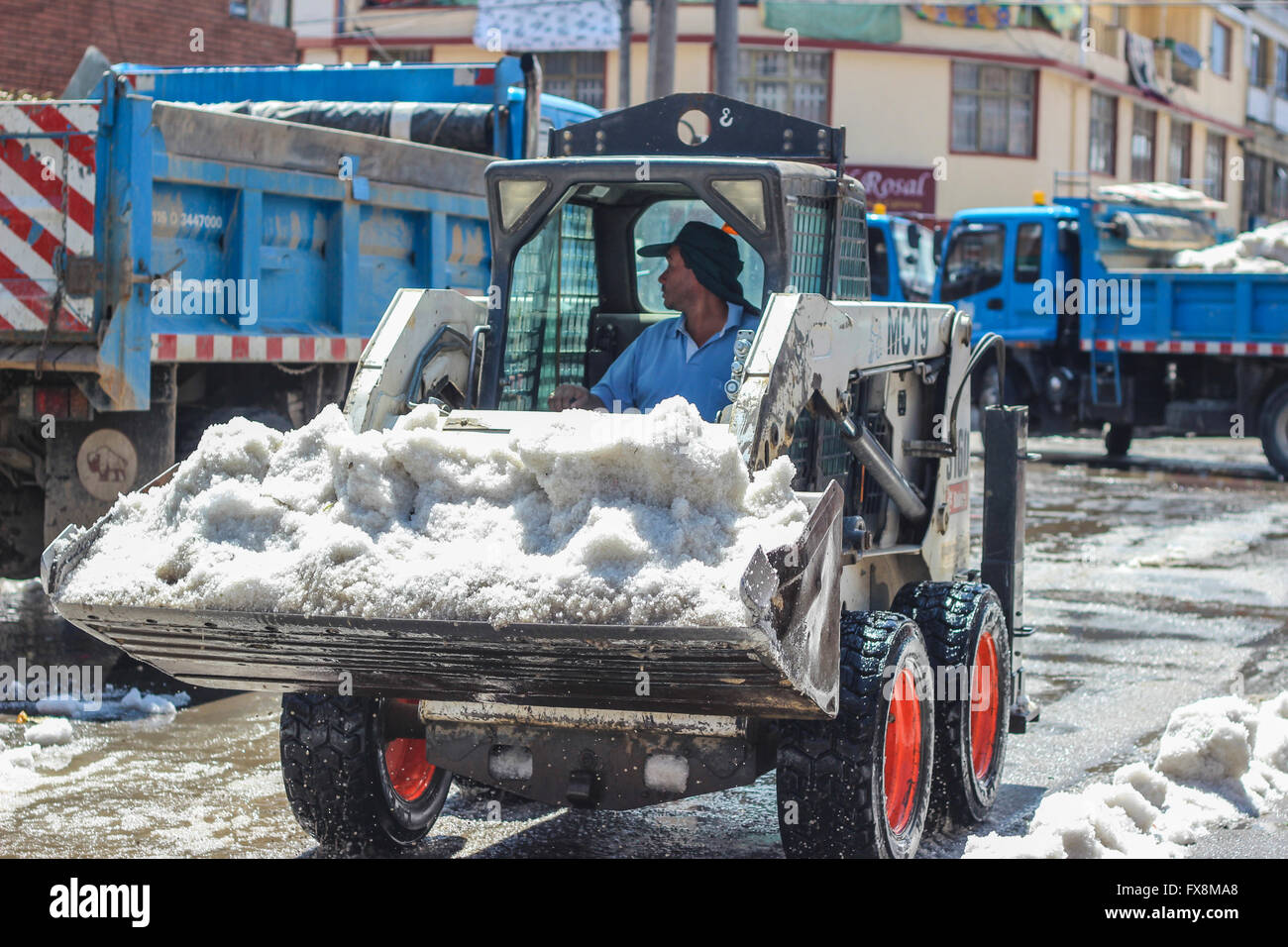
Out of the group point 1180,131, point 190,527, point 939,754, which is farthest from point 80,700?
point 1180,131

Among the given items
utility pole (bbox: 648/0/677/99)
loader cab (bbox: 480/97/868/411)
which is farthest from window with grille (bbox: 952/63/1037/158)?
loader cab (bbox: 480/97/868/411)

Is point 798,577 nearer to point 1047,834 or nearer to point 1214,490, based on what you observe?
point 1047,834

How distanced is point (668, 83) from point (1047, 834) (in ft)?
41.4

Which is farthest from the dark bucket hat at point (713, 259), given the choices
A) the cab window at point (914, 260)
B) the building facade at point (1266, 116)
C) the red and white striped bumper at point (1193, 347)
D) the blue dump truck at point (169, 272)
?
the building facade at point (1266, 116)

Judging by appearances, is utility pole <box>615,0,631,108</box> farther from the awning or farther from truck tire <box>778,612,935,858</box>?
truck tire <box>778,612,935,858</box>

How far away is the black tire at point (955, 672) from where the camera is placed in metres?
4.97

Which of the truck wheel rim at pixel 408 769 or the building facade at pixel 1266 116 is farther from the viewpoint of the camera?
the building facade at pixel 1266 116

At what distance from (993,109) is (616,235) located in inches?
1014

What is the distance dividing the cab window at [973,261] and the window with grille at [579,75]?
12.3 metres

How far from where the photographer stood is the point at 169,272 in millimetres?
6766

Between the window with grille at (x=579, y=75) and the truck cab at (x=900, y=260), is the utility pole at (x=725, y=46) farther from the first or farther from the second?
the window with grille at (x=579, y=75)

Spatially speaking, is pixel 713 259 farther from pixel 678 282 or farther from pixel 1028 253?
pixel 1028 253

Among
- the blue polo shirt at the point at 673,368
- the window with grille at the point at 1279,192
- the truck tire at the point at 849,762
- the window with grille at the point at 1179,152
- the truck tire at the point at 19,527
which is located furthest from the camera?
the window with grille at the point at 1279,192

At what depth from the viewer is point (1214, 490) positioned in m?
15.3
